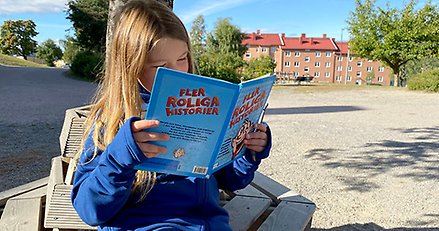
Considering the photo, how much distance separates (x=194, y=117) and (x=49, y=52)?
60.7m

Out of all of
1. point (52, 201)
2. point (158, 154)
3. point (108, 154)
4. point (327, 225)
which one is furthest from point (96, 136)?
point (327, 225)

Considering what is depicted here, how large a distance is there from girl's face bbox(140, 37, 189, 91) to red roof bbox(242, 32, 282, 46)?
250 ft

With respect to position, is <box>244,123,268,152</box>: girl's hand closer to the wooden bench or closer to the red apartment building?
the wooden bench

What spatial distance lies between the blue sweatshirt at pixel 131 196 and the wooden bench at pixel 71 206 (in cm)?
40

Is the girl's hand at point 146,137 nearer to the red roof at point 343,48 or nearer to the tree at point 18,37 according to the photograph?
the tree at point 18,37

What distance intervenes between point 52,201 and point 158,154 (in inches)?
36.5

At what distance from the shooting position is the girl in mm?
1247

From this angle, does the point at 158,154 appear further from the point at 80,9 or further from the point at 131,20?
the point at 80,9

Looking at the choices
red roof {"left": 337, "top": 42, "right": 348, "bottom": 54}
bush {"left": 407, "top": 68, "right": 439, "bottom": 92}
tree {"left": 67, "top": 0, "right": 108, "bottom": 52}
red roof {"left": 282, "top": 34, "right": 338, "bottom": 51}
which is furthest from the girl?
red roof {"left": 337, "top": 42, "right": 348, "bottom": 54}

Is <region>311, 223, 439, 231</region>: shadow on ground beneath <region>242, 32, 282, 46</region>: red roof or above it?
beneath

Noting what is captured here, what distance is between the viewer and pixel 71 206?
172 cm

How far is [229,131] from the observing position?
120 cm

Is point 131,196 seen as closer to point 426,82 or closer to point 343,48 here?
point 426,82

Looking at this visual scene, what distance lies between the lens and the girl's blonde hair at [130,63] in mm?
1281
